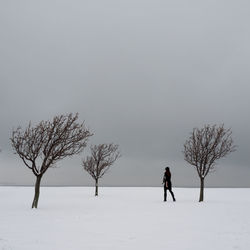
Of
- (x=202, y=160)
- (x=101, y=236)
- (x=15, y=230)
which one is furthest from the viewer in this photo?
(x=202, y=160)

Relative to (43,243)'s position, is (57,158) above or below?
above

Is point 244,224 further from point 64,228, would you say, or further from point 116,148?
point 116,148

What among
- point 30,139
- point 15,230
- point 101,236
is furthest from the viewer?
point 30,139

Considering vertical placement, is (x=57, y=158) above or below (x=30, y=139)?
below

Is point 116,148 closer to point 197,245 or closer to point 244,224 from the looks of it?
point 244,224

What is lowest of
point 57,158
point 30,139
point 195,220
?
point 195,220

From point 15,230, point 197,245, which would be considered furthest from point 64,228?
point 197,245

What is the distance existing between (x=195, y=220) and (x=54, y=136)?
10886 millimetres

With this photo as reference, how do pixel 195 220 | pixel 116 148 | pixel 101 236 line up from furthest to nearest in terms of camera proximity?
pixel 116 148 → pixel 195 220 → pixel 101 236

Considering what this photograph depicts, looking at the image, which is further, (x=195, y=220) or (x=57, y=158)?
(x=57, y=158)

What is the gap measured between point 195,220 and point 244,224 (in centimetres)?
207

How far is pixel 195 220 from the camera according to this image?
12773mm

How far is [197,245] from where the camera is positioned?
8023 millimetres

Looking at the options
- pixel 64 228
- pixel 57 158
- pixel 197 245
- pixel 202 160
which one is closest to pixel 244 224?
pixel 197 245
